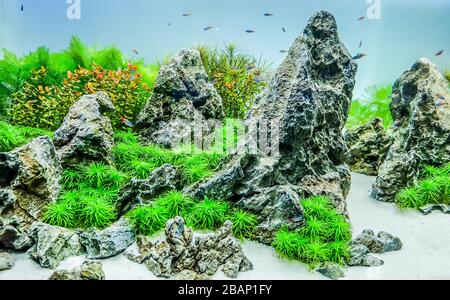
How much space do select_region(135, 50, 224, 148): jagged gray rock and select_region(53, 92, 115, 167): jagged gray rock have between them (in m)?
0.96

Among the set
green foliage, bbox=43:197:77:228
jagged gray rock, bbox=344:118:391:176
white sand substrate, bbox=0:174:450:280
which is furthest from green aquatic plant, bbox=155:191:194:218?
jagged gray rock, bbox=344:118:391:176

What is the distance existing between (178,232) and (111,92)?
3974mm

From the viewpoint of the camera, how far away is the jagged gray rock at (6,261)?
9.35ft

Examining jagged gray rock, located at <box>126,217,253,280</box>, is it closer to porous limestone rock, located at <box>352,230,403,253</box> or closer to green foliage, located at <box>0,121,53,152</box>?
porous limestone rock, located at <box>352,230,403,253</box>

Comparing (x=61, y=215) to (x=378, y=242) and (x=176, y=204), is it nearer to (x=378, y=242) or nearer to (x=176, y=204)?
(x=176, y=204)

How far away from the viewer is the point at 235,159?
3926mm

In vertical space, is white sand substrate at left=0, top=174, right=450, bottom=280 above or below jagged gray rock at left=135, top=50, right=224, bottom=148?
below

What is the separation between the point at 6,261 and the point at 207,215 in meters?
1.64

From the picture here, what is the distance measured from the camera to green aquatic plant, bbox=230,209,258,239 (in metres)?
3.62

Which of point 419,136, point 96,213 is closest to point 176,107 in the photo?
point 96,213

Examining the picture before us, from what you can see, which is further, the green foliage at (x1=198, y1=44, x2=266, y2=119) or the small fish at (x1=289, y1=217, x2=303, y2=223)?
the green foliage at (x1=198, y1=44, x2=266, y2=119)

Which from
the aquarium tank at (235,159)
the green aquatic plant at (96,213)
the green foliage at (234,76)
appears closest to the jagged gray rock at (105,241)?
the aquarium tank at (235,159)
